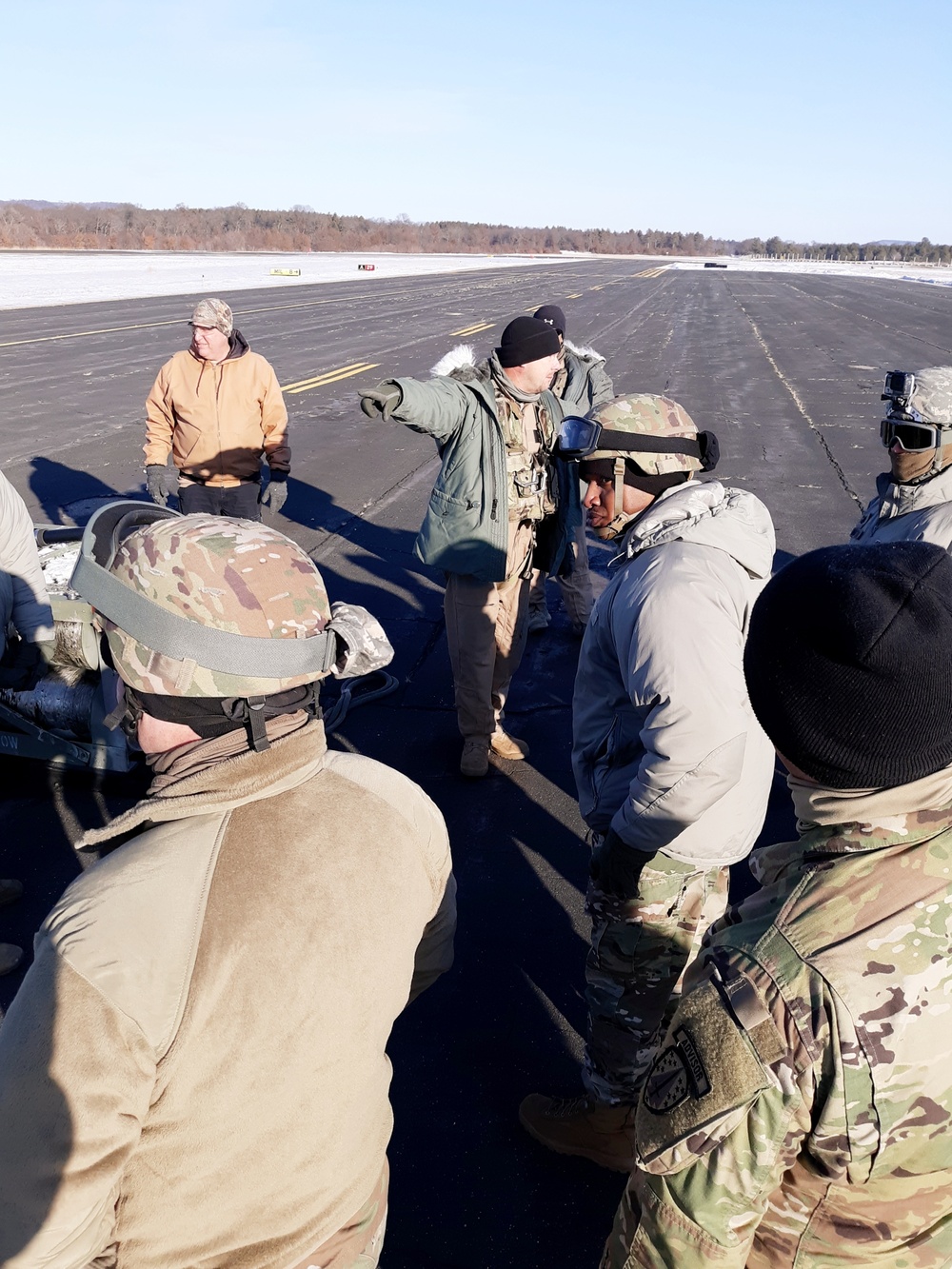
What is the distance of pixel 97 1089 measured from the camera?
1.20 m

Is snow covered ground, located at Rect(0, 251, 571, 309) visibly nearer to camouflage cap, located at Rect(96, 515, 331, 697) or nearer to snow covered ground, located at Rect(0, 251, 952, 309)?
snow covered ground, located at Rect(0, 251, 952, 309)

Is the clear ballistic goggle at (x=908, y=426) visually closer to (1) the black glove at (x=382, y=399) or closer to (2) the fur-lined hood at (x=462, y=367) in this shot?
(2) the fur-lined hood at (x=462, y=367)

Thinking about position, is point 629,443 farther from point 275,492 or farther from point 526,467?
point 275,492

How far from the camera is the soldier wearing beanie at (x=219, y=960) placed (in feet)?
4.00

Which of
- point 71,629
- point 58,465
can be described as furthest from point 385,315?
point 71,629

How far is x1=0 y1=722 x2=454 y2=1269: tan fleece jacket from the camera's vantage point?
1.21 metres

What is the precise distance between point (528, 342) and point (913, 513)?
1949 mm

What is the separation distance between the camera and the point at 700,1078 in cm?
130

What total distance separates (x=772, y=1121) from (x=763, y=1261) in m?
0.37

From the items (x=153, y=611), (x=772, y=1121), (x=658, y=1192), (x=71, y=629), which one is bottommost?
(x=71, y=629)

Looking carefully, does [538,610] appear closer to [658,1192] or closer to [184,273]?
[658,1192]

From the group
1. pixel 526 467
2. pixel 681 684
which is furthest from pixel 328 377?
pixel 681 684

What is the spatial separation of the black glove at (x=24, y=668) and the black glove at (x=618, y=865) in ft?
Answer: 9.29

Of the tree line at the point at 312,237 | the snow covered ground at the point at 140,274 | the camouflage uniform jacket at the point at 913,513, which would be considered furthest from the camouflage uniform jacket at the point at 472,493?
the tree line at the point at 312,237
